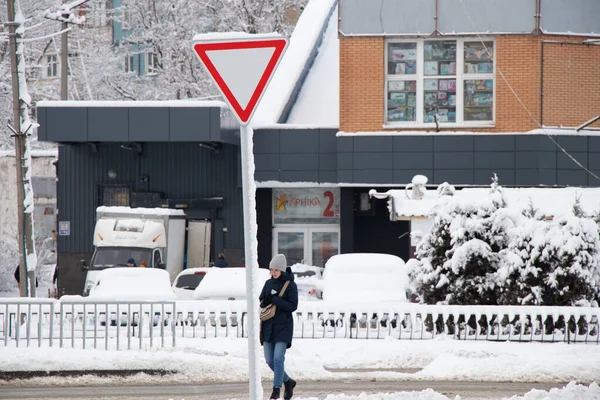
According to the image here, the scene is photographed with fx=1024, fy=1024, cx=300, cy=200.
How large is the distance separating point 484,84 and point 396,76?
7.50 ft

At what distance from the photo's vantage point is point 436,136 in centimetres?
2698

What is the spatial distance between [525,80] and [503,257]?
31.0 ft

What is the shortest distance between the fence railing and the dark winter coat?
468 cm

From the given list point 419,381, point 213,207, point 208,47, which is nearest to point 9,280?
point 213,207

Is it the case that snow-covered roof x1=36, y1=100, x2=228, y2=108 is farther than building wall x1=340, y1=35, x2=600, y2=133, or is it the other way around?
snow-covered roof x1=36, y1=100, x2=228, y2=108

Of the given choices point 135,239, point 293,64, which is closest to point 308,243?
point 135,239

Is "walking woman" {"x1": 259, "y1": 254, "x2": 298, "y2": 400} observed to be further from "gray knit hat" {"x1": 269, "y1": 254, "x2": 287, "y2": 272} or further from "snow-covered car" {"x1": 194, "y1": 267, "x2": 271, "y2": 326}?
"snow-covered car" {"x1": 194, "y1": 267, "x2": 271, "y2": 326}

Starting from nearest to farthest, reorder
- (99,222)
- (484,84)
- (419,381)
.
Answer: (419,381) < (484,84) < (99,222)

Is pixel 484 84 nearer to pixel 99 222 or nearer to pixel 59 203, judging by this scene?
pixel 99 222

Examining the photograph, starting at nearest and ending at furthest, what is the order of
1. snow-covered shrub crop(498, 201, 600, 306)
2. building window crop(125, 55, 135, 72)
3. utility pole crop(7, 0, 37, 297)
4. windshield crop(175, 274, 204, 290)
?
1. snow-covered shrub crop(498, 201, 600, 306)
2. utility pole crop(7, 0, 37, 297)
3. windshield crop(175, 274, 204, 290)
4. building window crop(125, 55, 135, 72)

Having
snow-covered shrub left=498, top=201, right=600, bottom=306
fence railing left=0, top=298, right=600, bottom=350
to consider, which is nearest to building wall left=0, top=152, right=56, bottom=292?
fence railing left=0, top=298, right=600, bottom=350

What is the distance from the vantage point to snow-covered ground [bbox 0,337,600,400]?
13742 mm

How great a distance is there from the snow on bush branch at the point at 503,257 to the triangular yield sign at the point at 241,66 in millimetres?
11575

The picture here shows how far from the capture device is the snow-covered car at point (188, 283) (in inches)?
917
